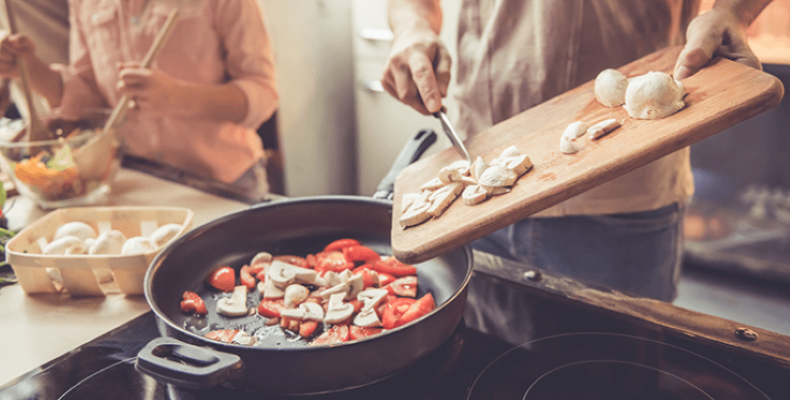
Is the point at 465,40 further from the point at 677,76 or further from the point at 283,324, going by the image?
the point at 283,324

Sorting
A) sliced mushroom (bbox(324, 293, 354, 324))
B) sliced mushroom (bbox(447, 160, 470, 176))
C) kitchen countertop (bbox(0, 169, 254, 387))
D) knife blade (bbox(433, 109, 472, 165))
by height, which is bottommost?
kitchen countertop (bbox(0, 169, 254, 387))

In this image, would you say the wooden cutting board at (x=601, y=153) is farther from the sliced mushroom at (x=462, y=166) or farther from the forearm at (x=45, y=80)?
the forearm at (x=45, y=80)

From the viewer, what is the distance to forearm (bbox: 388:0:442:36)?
40.0 inches

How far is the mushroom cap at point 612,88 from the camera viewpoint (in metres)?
0.75

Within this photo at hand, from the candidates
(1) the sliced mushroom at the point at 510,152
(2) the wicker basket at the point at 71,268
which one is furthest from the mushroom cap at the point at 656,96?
(2) the wicker basket at the point at 71,268

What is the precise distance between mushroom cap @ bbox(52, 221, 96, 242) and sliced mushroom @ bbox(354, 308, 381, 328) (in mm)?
558

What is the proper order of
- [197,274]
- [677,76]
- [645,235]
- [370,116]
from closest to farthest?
[677,76], [197,274], [645,235], [370,116]

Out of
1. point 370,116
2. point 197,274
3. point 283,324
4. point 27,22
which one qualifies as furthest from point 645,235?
point 27,22

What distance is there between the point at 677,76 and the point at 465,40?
1.61ft

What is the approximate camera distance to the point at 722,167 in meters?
2.17

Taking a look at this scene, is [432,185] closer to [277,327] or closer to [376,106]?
[277,327]

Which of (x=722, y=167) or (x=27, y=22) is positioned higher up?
(x=27, y=22)

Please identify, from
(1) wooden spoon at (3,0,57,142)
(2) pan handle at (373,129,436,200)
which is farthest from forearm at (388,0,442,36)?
(1) wooden spoon at (3,0,57,142)

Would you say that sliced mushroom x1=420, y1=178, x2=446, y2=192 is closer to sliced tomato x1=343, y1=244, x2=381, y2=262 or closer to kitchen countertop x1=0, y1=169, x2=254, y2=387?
sliced tomato x1=343, y1=244, x2=381, y2=262
